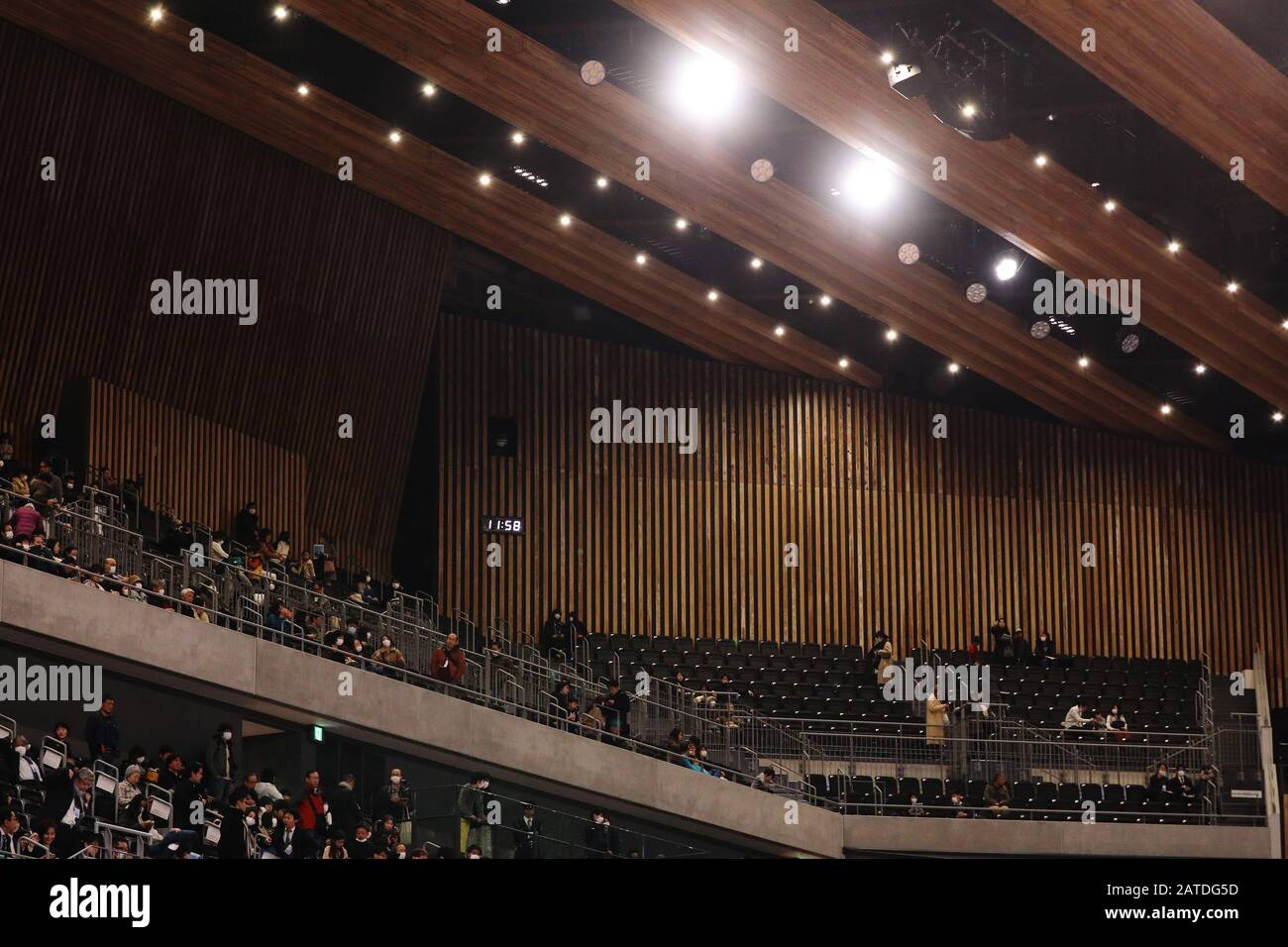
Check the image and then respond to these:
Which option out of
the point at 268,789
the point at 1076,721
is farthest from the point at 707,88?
the point at 1076,721

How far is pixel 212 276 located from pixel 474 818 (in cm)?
796

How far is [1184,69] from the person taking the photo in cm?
1464

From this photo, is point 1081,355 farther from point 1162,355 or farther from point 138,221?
point 138,221

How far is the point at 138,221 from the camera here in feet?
61.6

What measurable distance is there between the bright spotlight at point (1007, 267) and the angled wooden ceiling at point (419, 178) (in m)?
3.83

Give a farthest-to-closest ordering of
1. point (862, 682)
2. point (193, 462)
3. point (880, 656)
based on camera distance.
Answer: point (880, 656)
point (862, 682)
point (193, 462)

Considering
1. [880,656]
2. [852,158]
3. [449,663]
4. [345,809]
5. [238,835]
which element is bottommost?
[238,835]

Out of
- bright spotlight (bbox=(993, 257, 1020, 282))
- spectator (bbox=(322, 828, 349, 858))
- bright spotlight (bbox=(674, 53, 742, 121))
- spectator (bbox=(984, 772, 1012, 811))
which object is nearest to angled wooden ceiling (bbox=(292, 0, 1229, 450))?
bright spotlight (bbox=(674, 53, 742, 121))

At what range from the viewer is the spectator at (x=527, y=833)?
14.9 metres

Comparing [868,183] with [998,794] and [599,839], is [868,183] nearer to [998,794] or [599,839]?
[998,794]

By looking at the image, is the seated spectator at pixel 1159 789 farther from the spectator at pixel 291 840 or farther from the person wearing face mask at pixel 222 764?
the person wearing face mask at pixel 222 764
